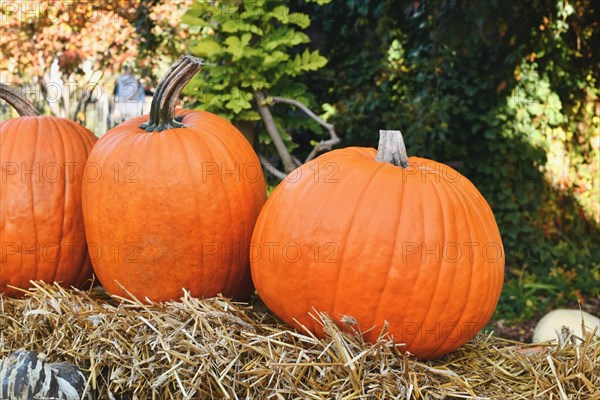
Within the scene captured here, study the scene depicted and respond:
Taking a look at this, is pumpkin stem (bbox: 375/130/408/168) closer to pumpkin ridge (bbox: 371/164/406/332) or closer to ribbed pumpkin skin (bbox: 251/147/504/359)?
ribbed pumpkin skin (bbox: 251/147/504/359)

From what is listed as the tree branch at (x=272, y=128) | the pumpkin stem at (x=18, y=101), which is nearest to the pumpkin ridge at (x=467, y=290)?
the pumpkin stem at (x=18, y=101)

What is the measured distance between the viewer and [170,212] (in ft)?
5.62

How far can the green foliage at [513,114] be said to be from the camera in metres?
4.12

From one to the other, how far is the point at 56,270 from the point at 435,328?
1219 mm

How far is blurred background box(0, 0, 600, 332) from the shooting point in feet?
11.6

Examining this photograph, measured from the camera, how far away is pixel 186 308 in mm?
1648

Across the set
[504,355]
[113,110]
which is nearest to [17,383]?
[504,355]

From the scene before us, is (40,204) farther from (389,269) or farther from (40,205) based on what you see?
(389,269)

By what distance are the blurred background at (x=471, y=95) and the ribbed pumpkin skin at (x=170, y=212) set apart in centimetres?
161

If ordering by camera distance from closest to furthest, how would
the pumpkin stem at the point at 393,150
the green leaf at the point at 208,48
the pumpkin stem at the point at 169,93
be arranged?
1. the pumpkin stem at the point at 393,150
2. the pumpkin stem at the point at 169,93
3. the green leaf at the point at 208,48

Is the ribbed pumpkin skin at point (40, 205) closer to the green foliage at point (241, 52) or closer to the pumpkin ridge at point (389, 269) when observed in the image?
the pumpkin ridge at point (389, 269)

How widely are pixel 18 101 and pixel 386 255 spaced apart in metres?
1.43

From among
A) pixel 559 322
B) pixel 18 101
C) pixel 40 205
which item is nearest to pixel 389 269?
pixel 40 205

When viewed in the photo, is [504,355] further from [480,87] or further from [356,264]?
[480,87]
